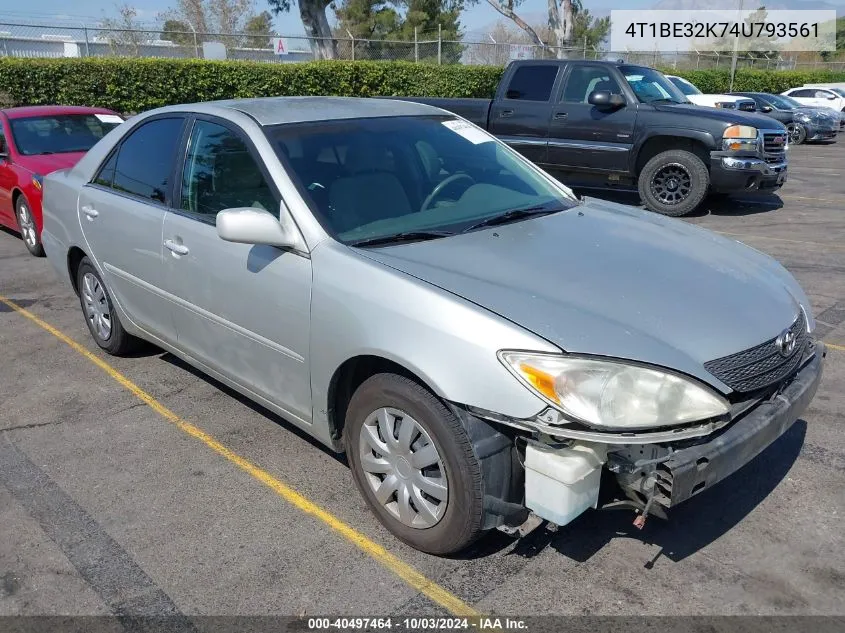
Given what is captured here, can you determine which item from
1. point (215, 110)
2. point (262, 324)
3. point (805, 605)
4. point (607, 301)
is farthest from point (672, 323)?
point (215, 110)

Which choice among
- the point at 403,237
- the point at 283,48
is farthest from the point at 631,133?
the point at 283,48

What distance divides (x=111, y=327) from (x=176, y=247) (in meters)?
1.46

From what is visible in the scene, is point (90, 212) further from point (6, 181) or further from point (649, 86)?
point (649, 86)

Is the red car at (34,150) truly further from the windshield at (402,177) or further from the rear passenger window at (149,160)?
the windshield at (402,177)

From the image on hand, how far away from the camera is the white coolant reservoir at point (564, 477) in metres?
2.47

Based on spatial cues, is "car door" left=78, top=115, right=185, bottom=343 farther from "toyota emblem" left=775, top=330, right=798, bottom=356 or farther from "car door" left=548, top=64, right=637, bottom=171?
"car door" left=548, top=64, right=637, bottom=171

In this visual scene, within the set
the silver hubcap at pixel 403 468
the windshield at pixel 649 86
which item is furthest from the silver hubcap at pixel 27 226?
the windshield at pixel 649 86

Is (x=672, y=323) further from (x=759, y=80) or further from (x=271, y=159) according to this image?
(x=759, y=80)

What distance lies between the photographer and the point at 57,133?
856 centimetres

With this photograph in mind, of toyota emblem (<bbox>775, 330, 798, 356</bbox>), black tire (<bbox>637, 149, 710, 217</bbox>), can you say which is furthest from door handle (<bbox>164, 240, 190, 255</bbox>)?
black tire (<bbox>637, 149, 710, 217</bbox>)

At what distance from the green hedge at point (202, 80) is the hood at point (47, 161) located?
11.4 m

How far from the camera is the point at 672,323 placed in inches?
106

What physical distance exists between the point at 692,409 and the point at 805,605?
881 millimetres

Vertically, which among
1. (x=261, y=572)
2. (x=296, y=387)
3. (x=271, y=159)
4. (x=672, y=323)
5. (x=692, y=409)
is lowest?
(x=261, y=572)
